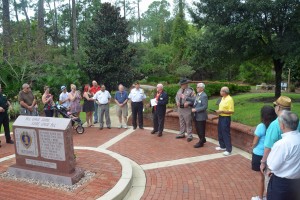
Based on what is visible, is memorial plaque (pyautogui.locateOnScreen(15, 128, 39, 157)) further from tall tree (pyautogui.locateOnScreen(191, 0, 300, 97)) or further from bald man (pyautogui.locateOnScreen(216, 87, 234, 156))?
tall tree (pyautogui.locateOnScreen(191, 0, 300, 97))

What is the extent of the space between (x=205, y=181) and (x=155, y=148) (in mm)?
2501

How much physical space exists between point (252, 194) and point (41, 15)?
2471 cm

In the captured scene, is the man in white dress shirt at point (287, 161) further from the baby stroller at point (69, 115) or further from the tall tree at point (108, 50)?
the tall tree at point (108, 50)

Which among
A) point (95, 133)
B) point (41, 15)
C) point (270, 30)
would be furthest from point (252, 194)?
point (41, 15)

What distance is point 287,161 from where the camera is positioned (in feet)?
11.2

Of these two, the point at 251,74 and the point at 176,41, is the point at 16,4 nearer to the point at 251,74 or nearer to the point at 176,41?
the point at 176,41

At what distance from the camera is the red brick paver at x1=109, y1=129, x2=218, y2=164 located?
7.36 meters

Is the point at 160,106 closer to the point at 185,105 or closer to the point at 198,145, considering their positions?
the point at 185,105

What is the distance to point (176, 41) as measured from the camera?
37344 millimetres

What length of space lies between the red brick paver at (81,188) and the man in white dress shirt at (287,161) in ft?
9.50

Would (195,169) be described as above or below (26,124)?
below

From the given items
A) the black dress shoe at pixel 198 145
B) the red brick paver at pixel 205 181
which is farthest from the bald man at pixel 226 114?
the black dress shoe at pixel 198 145

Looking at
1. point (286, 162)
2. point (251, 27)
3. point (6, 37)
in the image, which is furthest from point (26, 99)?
point (6, 37)

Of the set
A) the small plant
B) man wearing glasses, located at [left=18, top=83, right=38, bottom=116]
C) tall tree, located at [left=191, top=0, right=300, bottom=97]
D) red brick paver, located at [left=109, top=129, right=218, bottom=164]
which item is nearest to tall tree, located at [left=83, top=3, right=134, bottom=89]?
the small plant
